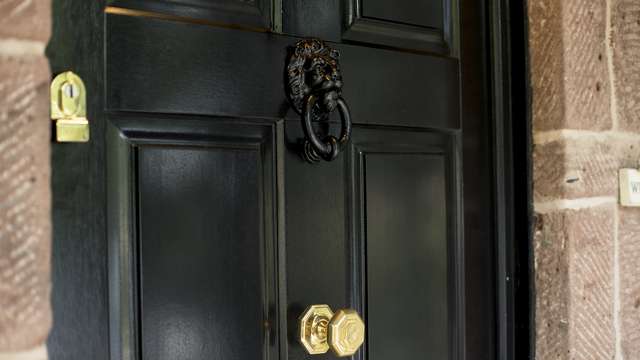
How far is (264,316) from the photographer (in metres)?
0.86

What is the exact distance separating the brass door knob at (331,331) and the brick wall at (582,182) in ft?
1.26

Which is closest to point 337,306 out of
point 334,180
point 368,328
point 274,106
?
point 368,328

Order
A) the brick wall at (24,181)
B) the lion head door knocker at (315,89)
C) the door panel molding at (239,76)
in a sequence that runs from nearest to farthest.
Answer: the brick wall at (24,181), the door panel molding at (239,76), the lion head door knocker at (315,89)

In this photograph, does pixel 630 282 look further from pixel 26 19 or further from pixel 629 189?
pixel 26 19

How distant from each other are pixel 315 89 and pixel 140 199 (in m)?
0.30

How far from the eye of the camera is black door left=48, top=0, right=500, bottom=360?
0.75m

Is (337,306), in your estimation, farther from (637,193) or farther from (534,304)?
(637,193)

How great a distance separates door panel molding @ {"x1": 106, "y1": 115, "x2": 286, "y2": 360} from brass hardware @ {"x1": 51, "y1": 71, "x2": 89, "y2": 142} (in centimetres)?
4

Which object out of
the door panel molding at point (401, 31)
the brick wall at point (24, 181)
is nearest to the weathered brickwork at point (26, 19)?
the brick wall at point (24, 181)

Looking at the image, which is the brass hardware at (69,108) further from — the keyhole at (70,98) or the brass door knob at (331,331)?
the brass door knob at (331,331)

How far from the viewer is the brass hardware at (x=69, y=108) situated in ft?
2.34

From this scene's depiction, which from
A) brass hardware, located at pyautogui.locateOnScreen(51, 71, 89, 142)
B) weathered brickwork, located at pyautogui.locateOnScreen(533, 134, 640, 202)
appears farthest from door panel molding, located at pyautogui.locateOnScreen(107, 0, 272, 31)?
weathered brickwork, located at pyautogui.locateOnScreen(533, 134, 640, 202)

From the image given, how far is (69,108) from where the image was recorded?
0.72 metres

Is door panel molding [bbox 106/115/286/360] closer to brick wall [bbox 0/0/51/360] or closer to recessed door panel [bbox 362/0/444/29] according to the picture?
brick wall [bbox 0/0/51/360]
